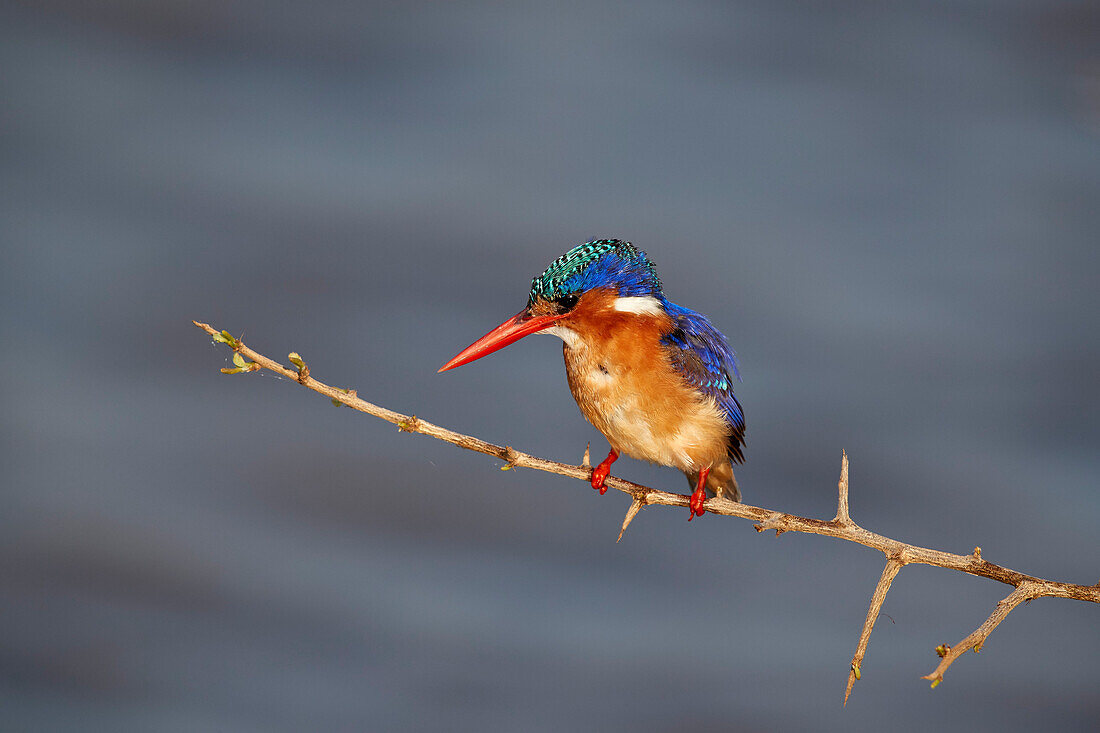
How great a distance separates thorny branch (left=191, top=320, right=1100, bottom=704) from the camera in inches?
56.1

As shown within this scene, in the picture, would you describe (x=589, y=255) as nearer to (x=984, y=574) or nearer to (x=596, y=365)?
(x=596, y=365)

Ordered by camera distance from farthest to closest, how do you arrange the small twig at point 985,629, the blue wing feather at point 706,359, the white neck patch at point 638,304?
the blue wing feather at point 706,359 → the white neck patch at point 638,304 → the small twig at point 985,629

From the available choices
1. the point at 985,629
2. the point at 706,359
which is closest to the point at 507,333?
the point at 706,359

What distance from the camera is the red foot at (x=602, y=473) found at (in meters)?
2.11

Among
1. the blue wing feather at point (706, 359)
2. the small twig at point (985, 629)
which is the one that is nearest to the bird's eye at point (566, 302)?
the blue wing feather at point (706, 359)

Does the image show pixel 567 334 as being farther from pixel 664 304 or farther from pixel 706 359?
pixel 706 359

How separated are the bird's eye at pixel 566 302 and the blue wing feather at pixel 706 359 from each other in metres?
0.25

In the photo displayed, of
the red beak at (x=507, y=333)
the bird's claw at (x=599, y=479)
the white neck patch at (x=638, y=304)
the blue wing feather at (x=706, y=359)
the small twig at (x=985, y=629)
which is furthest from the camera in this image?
the blue wing feather at (x=706, y=359)

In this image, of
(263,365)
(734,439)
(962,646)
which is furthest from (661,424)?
(263,365)

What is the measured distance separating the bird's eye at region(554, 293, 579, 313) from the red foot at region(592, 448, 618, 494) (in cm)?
37

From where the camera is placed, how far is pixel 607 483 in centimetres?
204

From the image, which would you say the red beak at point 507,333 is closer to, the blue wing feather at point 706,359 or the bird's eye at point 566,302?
the bird's eye at point 566,302

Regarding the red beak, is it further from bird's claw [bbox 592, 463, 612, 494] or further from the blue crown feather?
bird's claw [bbox 592, 463, 612, 494]

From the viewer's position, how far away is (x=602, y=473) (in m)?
2.15
